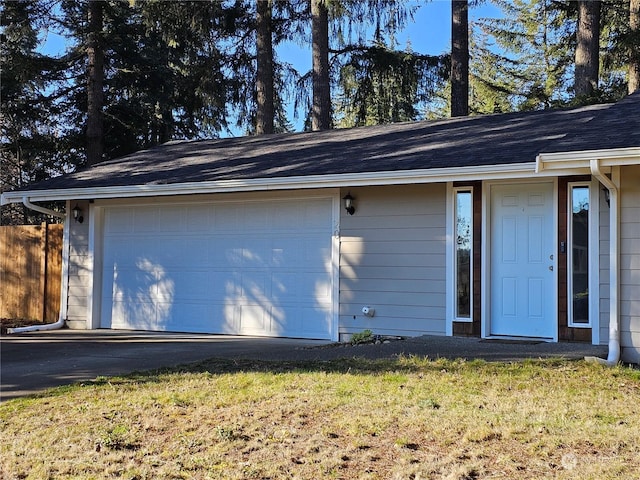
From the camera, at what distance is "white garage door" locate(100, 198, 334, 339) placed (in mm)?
9562

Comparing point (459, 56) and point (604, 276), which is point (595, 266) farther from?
point (459, 56)

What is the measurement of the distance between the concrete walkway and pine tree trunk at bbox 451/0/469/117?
9.21 metres

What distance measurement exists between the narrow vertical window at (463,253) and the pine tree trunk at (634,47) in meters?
8.56

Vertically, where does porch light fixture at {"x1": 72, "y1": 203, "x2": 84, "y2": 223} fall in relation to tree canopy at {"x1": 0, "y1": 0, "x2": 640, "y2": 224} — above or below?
below

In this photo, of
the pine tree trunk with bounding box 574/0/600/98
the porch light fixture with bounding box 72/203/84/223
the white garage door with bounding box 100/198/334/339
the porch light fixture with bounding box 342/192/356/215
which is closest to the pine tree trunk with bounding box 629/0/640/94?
the pine tree trunk with bounding box 574/0/600/98

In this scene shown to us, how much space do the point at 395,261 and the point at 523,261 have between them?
5.50 feet

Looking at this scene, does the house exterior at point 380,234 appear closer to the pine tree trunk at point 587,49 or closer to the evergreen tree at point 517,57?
the pine tree trunk at point 587,49

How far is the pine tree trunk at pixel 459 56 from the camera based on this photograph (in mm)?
16219

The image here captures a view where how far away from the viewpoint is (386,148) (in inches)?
385

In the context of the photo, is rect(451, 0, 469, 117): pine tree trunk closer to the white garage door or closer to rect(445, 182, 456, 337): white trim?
the white garage door

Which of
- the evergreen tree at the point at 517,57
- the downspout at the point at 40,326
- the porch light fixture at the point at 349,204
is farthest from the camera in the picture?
the evergreen tree at the point at 517,57

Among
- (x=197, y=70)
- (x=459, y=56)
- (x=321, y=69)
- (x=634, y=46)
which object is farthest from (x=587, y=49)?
(x=197, y=70)

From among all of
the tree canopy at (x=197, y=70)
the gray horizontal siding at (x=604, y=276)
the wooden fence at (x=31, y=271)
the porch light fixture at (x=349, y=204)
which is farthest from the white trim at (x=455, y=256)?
the tree canopy at (x=197, y=70)

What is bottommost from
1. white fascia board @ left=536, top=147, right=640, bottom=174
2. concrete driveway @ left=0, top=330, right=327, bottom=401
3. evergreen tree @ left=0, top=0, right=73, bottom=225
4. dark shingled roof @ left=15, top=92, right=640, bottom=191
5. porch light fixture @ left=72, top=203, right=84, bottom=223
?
concrete driveway @ left=0, top=330, right=327, bottom=401
